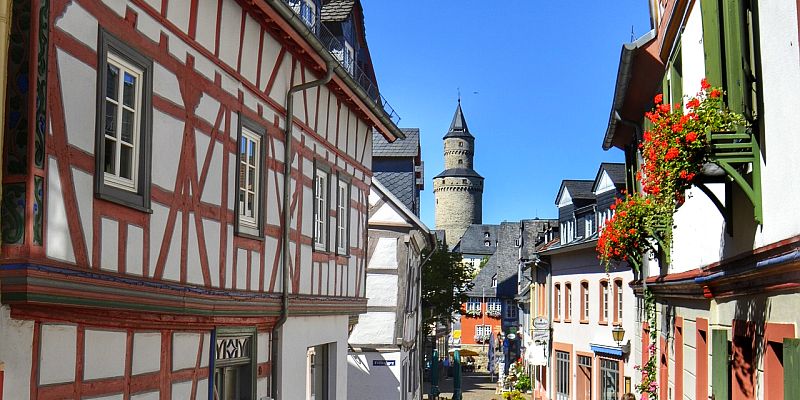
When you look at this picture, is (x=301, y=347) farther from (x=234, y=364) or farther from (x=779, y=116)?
(x=779, y=116)

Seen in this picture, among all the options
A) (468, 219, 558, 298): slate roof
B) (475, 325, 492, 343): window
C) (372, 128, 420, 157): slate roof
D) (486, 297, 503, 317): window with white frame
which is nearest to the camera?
(372, 128, 420, 157): slate roof

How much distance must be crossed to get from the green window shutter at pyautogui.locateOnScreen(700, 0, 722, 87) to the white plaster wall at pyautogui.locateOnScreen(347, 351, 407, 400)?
15.8 meters

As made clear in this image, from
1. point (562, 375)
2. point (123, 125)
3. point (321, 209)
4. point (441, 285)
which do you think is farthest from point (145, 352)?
point (441, 285)


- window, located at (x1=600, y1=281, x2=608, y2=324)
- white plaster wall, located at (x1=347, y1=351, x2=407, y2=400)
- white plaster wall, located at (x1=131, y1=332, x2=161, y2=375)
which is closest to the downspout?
white plaster wall, located at (x1=131, y1=332, x2=161, y2=375)

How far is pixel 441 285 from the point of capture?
40531 millimetres

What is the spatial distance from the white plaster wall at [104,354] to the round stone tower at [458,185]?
415 feet

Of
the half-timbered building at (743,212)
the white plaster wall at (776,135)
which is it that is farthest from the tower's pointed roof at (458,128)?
the white plaster wall at (776,135)

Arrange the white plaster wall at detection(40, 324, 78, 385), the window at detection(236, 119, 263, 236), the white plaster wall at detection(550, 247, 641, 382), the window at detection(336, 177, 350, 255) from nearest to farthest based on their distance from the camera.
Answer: the white plaster wall at detection(40, 324, 78, 385), the window at detection(236, 119, 263, 236), the window at detection(336, 177, 350, 255), the white plaster wall at detection(550, 247, 641, 382)

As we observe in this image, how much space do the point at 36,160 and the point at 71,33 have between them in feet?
3.27

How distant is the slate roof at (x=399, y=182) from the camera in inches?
1249

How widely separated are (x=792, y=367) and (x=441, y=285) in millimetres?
34317

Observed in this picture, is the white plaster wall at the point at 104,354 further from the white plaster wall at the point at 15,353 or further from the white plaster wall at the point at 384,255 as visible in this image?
the white plaster wall at the point at 384,255

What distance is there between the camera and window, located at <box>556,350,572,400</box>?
→ 3356 cm

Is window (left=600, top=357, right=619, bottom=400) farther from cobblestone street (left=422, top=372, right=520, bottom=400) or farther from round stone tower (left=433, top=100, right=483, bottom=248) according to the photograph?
round stone tower (left=433, top=100, right=483, bottom=248)
